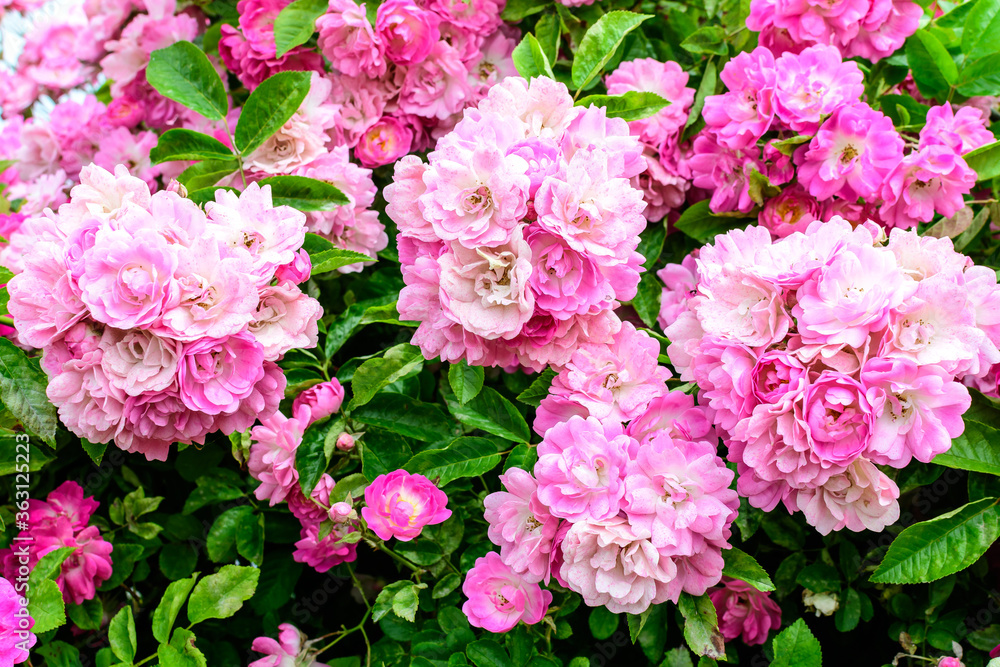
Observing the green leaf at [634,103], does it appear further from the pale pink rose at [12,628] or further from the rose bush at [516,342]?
the pale pink rose at [12,628]

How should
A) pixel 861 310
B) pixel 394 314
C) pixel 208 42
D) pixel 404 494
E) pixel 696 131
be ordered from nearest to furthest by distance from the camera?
pixel 861 310 → pixel 404 494 → pixel 394 314 → pixel 696 131 → pixel 208 42

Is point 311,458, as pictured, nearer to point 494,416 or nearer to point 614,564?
point 494,416

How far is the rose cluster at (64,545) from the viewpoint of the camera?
124 centimetres

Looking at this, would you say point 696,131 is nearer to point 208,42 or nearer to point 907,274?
point 907,274

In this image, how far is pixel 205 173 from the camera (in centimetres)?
130

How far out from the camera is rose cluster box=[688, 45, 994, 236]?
3.79 ft

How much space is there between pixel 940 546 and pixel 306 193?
102 centimetres

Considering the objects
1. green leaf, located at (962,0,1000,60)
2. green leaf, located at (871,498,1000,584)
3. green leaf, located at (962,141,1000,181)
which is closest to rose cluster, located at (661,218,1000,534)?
green leaf, located at (871,498,1000,584)

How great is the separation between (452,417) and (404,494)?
0.20 metres

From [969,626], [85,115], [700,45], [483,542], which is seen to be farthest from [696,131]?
[85,115]

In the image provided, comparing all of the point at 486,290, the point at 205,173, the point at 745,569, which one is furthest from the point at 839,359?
the point at 205,173

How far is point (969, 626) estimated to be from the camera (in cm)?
122

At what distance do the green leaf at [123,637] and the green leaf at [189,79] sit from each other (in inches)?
31.0

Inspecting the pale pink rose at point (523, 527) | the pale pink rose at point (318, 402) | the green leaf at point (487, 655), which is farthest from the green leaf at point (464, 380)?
the green leaf at point (487, 655)
